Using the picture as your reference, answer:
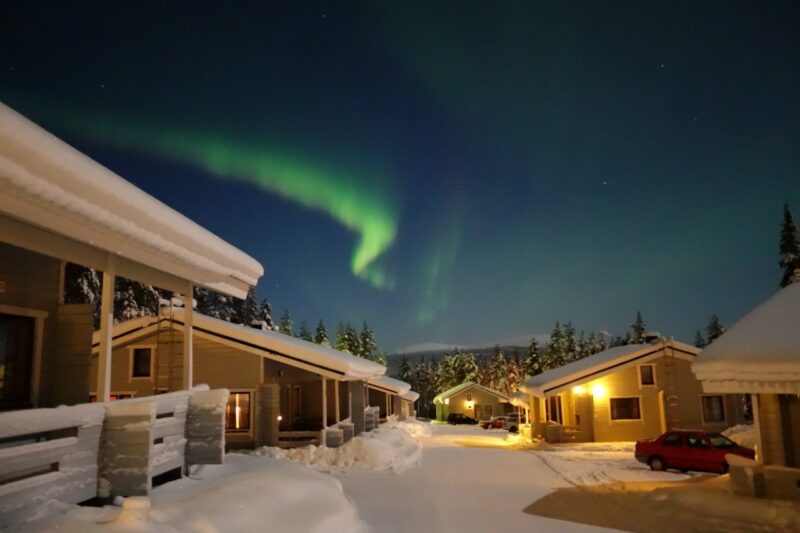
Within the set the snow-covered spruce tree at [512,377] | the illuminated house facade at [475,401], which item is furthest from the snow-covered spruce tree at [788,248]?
the snow-covered spruce tree at [512,377]

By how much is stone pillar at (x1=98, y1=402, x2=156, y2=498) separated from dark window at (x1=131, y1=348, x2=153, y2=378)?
1508cm

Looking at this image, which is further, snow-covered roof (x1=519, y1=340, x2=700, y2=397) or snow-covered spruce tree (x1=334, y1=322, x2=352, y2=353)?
snow-covered spruce tree (x1=334, y1=322, x2=352, y2=353)

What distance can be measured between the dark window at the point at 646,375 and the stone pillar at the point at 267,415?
2041 centimetres

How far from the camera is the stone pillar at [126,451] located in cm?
644

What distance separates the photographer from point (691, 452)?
18938 millimetres

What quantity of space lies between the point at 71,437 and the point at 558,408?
33038 mm

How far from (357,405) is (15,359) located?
61.2 feet

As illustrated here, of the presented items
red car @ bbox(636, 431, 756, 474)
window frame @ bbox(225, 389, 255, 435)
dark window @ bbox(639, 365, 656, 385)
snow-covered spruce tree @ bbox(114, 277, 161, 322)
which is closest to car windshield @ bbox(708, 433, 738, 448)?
red car @ bbox(636, 431, 756, 474)

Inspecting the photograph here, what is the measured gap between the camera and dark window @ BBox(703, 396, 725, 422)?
30456mm

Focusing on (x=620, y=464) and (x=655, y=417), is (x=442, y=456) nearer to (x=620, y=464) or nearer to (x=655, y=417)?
(x=620, y=464)

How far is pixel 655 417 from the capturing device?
3028 cm

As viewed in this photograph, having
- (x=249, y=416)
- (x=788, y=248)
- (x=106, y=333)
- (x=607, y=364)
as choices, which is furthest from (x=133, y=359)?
(x=788, y=248)

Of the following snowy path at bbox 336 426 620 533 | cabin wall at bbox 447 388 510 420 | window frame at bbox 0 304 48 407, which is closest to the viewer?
window frame at bbox 0 304 48 407

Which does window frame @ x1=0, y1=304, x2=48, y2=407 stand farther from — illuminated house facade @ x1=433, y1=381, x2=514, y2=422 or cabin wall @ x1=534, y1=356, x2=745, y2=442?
illuminated house facade @ x1=433, y1=381, x2=514, y2=422
